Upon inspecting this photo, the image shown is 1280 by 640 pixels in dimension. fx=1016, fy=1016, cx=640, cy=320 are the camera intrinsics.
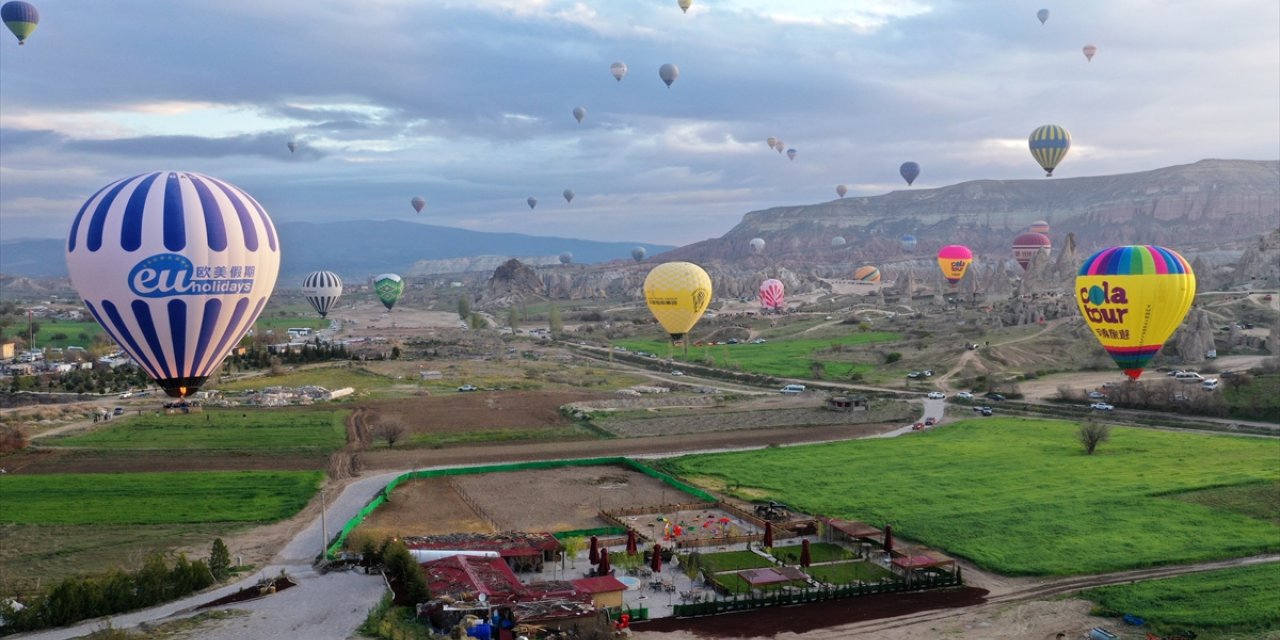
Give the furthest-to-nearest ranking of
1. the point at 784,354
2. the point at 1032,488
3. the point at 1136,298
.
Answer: the point at 784,354 < the point at 1136,298 < the point at 1032,488

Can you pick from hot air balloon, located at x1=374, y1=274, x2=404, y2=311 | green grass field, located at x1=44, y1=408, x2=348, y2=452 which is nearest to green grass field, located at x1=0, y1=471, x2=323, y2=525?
green grass field, located at x1=44, y1=408, x2=348, y2=452

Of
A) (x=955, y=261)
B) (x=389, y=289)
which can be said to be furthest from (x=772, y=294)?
(x=389, y=289)

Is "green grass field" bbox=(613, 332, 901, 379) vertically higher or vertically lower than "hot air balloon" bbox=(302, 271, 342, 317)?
lower

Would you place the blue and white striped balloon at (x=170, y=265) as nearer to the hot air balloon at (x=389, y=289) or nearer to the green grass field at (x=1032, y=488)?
the green grass field at (x=1032, y=488)

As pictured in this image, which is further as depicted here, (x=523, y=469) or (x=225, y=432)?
(x=225, y=432)

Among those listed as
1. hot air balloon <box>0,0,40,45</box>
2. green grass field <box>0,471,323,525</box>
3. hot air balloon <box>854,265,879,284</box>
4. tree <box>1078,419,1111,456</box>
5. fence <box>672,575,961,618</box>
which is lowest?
fence <box>672,575,961,618</box>

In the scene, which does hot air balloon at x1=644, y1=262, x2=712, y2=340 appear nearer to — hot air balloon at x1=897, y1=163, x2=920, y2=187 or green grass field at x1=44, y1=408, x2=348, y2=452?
green grass field at x1=44, y1=408, x2=348, y2=452

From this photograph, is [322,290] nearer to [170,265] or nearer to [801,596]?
[170,265]
